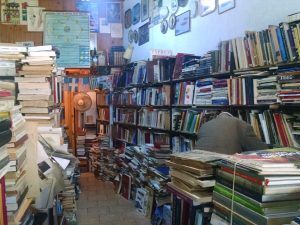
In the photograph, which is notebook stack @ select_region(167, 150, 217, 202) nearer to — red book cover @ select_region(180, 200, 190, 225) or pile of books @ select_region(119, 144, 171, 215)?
red book cover @ select_region(180, 200, 190, 225)

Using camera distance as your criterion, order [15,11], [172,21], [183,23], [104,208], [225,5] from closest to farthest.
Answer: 1. [225,5]
2. [183,23]
3. [104,208]
4. [172,21]
5. [15,11]

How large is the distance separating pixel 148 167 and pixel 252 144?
2.04m

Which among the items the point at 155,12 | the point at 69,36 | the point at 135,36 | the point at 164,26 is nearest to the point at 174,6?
the point at 164,26

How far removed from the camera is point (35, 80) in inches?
147

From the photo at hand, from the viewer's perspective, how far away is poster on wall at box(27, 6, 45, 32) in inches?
267

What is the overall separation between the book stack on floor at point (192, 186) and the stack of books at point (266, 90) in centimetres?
109

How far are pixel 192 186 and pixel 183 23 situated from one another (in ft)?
11.6

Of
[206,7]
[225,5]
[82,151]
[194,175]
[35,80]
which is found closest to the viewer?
[194,175]

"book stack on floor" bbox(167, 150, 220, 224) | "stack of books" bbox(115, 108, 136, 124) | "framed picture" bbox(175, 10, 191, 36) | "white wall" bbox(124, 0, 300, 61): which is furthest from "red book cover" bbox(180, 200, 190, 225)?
"stack of books" bbox(115, 108, 136, 124)

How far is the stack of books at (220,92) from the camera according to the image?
11.0 feet

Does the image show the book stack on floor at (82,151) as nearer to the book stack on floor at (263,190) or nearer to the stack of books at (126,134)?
the stack of books at (126,134)

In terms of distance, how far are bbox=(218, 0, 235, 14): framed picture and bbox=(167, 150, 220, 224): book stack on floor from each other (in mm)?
2452

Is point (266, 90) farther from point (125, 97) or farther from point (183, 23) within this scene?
point (125, 97)

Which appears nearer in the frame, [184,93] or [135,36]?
[184,93]
